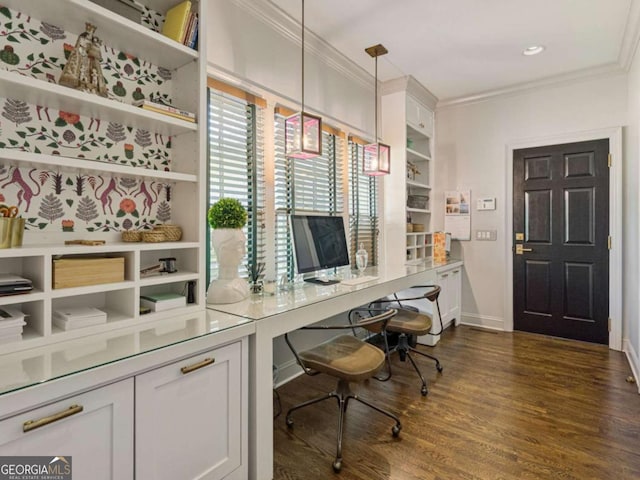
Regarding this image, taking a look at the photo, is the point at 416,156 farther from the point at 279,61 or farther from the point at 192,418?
the point at 192,418

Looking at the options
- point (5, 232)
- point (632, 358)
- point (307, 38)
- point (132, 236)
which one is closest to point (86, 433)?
point (5, 232)

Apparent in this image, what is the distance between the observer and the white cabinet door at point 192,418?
122 cm

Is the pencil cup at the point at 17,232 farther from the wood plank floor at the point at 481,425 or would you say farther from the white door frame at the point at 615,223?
the white door frame at the point at 615,223

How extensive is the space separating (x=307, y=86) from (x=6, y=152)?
2214 mm

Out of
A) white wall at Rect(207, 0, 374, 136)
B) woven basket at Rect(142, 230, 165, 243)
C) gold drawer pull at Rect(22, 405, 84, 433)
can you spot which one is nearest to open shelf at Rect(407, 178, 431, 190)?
white wall at Rect(207, 0, 374, 136)

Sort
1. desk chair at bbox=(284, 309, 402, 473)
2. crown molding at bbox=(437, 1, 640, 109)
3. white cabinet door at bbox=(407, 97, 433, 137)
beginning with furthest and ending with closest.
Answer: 1. white cabinet door at bbox=(407, 97, 433, 137)
2. crown molding at bbox=(437, 1, 640, 109)
3. desk chair at bbox=(284, 309, 402, 473)

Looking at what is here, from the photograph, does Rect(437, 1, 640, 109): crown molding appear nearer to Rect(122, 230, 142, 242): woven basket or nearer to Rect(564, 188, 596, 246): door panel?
Rect(564, 188, 596, 246): door panel

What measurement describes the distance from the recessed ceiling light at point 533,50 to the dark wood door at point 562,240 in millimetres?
1082

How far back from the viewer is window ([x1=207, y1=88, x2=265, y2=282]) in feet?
7.36

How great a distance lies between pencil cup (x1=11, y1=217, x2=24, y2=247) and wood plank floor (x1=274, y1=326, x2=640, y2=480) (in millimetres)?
1530

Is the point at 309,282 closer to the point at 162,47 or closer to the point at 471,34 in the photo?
Answer: the point at 162,47
